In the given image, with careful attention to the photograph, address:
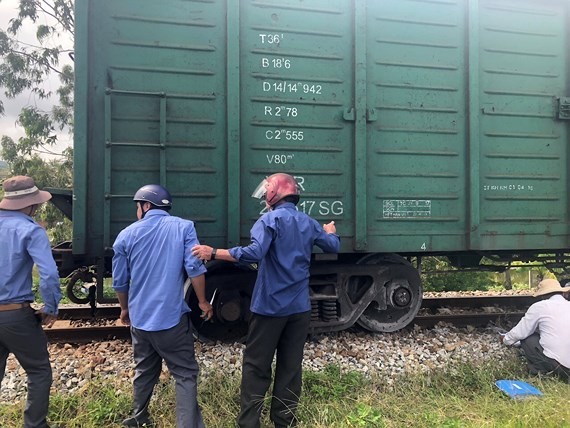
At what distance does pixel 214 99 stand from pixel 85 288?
2.27 m

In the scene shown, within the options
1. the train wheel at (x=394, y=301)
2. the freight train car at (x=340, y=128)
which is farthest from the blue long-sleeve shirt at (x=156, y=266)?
the train wheel at (x=394, y=301)

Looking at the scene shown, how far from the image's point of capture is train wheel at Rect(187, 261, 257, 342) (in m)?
4.55

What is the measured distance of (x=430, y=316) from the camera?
5.56m

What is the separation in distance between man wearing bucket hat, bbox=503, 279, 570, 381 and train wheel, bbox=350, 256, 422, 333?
3.52 ft

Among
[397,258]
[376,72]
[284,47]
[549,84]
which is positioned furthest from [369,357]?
[549,84]

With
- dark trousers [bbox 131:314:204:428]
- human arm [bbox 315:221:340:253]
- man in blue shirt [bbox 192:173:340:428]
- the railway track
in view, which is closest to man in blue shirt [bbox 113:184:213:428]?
dark trousers [bbox 131:314:204:428]

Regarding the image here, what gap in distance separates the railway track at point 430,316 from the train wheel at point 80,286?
483 millimetres

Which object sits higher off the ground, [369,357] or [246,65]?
[246,65]

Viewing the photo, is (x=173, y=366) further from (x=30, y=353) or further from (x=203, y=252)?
(x=30, y=353)

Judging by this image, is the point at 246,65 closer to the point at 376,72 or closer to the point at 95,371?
the point at 376,72

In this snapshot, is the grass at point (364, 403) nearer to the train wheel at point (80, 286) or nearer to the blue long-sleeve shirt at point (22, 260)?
the blue long-sleeve shirt at point (22, 260)

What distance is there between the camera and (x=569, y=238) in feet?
16.7

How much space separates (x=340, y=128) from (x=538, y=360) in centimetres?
284

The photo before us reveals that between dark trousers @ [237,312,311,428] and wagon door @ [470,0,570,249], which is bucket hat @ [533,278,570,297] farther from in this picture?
dark trousers @ [237,312,311,428]
